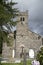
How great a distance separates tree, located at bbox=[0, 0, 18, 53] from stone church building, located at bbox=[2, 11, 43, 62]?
3956cm

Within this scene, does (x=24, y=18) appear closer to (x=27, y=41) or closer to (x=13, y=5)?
(x=27, y=41)

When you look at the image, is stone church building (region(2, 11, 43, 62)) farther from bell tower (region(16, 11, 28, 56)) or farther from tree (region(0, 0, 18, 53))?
tree (region(0, 0, 18, 53))

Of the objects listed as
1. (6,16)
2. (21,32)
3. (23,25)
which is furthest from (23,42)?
(6,16)

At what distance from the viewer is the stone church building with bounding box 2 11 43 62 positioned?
5788cm

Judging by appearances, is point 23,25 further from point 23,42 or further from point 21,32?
point 23,42

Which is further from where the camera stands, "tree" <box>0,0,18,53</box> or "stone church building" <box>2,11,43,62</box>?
"stone church building" <box>2,11,43,62</box>

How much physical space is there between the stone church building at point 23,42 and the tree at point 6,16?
3956cm

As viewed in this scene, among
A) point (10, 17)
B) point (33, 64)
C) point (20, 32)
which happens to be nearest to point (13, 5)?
point (10, 17)

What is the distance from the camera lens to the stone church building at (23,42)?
57.9 meters

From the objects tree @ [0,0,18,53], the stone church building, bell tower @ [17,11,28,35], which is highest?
tree @ [0,0,18,53]

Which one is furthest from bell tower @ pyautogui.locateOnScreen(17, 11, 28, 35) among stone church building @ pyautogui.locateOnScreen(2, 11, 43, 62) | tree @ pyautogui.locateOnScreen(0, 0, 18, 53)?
tree @ pyautogui.locateOnScreen(0, 0, 18, 53)

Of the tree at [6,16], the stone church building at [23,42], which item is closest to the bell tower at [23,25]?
the stone church building at [23,42]

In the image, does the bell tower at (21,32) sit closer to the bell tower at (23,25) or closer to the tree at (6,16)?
the bell tower at (23,25)

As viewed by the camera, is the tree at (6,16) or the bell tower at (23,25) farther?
the bell tower at (23,25)
